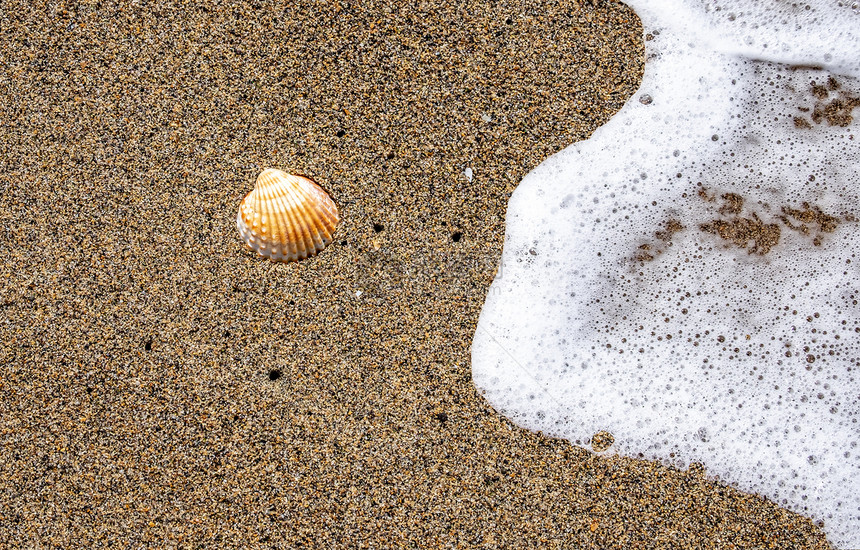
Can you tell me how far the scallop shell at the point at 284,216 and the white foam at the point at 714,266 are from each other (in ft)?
2.41

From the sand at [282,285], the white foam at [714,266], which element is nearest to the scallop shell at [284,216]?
the sand at [282,285]

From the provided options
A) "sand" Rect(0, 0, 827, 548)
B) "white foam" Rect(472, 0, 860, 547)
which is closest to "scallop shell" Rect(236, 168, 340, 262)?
"sand" Rect(0, 0, 827, 548)

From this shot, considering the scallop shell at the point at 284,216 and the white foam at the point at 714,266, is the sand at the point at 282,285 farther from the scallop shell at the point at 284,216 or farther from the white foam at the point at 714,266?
the white foam at the point at 714,266

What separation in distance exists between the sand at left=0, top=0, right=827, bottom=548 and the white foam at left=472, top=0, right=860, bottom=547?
0.20m

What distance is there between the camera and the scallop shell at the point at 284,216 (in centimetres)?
184

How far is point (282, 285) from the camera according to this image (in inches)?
76.4

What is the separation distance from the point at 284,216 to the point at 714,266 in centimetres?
164

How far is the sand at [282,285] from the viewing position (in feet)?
6.28

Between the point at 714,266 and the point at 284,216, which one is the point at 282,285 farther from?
the point at 714,266

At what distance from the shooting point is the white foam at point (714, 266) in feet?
6.61

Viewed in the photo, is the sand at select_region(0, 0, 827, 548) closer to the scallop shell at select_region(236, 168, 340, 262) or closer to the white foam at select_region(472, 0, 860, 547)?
the scallop shell at select_region(236, 168, 340, 262)

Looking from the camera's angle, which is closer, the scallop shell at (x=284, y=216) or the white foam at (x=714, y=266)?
the scallop shell at (x=284, y=216)

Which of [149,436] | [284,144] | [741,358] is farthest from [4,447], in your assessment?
[741,358]

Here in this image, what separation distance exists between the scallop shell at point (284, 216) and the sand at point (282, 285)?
7 cm
